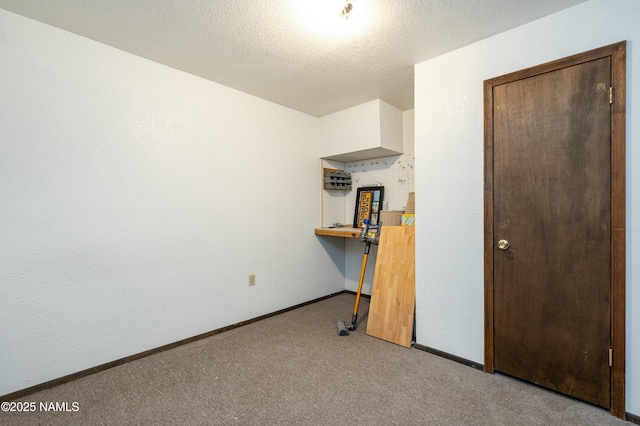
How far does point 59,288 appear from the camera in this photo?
2.09m

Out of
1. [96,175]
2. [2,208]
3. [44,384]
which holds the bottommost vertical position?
[44,384]

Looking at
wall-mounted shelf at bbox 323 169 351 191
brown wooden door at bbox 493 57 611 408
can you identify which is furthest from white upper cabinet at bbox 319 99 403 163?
brown wooden door at bbox 493 57 611 408

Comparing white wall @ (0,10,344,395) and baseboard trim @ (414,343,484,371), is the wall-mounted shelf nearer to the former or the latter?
white wall @ (0,10,344,395)

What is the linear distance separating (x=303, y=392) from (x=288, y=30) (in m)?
2.45

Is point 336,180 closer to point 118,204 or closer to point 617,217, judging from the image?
point 118,204

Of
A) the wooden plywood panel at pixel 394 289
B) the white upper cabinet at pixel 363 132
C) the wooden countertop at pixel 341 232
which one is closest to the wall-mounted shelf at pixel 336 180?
the white upper cabinet at pixel 363 132

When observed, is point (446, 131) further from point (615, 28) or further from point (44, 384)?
point (44, 384)

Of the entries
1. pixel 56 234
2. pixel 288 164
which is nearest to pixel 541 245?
pixel 288 164

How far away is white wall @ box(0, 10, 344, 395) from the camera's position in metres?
1.96

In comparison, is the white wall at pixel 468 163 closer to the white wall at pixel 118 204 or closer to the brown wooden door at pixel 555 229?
the brown wooden door at pixel 555 229

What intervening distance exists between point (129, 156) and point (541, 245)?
309 cm

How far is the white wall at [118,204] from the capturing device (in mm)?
1964

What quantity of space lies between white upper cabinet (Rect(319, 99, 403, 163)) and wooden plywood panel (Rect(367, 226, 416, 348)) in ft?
3.54

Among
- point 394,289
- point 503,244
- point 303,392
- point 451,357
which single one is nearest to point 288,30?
point 503,244
